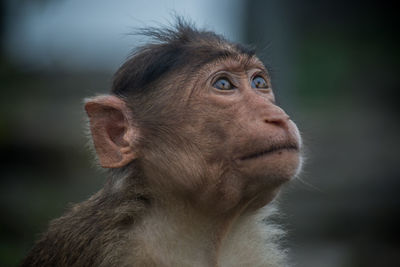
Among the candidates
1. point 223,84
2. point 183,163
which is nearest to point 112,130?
point 183,163

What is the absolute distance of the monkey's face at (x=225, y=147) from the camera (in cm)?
594

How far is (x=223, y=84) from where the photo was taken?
6520 millimetres

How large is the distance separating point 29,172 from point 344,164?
309 inches

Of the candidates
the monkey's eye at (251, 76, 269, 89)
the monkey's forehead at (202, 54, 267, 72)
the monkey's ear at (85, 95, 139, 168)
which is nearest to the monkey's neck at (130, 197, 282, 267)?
the monkey's ear at (85, 95, 139, 168)

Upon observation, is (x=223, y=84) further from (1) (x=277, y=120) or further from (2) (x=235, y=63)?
(1) (x=277, y=120)

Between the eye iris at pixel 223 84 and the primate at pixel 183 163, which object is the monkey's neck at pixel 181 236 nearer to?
the primate at pixel 183 163

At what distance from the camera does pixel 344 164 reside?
1529 centimetres

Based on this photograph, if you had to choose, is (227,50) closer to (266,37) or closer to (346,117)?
(266,37)

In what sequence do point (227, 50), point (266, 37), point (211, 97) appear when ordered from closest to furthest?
point (211, 97), point (227, 50), point (266, 37)

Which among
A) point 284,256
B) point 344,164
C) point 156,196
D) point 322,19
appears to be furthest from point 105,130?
point 322,19

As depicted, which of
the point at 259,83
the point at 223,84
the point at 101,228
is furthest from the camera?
the point at 259,83

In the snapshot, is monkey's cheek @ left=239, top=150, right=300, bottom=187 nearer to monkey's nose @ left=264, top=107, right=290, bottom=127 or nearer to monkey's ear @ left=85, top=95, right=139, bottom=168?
monkey's nose @ left=264, top=107, right=290, bottom=127

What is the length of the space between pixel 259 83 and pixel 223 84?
0.55m

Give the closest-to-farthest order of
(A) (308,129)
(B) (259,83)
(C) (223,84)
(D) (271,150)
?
(D) (271,150), (C) (223,84), (B) (259,83), (A) (308,129)
